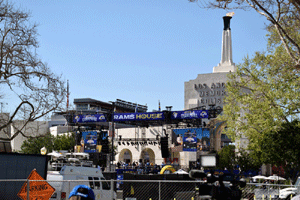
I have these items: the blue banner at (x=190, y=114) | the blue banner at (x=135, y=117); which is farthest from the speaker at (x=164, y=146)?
the blue banner at (x=135, y=117)

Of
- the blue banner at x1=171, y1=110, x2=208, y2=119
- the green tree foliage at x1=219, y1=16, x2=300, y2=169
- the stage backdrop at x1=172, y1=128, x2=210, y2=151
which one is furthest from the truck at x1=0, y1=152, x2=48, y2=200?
the stage backdrop at x1=172, y1=128, x2=210, y2=151

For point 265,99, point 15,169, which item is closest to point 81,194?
point 15,169

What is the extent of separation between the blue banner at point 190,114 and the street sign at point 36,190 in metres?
35.2

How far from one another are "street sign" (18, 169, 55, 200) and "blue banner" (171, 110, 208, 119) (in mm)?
35210

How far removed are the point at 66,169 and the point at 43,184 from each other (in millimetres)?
4434

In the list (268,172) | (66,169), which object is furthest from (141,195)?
(268,172)

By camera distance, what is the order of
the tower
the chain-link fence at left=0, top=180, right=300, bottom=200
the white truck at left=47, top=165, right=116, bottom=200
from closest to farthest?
the chain-link fence at left=0, top=180, right=300, bottom=200
the white truck at left=47, top=165, right=116, bottom=200
the tower

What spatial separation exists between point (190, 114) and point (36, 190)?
3628 cm

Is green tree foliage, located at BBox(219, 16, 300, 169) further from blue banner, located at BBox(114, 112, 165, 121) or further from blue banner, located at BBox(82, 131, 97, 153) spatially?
blue banner, located at BBox(82, 131, 97, 153)

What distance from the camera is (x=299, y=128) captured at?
33.1m

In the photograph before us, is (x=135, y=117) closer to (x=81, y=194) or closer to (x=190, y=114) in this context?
(x=190, y=114)

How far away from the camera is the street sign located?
12.5 meters

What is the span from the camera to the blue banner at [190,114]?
47188 mm

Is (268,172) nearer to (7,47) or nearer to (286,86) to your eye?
(286,86)
